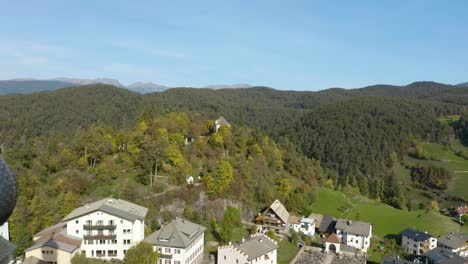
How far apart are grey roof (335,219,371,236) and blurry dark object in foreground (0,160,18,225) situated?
175ft

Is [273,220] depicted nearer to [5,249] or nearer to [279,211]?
[279,211]

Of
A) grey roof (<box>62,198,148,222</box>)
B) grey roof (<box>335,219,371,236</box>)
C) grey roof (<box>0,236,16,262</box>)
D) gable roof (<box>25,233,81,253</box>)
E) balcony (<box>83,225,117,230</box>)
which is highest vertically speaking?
grey roof (<box>0,236,16,262</box>)

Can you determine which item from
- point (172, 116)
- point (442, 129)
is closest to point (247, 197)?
point (172, 116)

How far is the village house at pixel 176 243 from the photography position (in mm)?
36312

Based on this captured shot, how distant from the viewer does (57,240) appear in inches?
1324

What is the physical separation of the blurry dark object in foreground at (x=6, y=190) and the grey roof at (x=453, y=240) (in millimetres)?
60093

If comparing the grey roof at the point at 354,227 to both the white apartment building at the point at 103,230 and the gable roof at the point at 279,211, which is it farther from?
the white apartment building at the point at 103,230

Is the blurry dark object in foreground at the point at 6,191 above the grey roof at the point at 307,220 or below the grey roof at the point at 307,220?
above

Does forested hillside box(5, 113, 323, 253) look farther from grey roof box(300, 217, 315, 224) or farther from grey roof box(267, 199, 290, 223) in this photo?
grey roof box(300, 217, 315, 224)

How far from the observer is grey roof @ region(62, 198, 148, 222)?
36000 mm

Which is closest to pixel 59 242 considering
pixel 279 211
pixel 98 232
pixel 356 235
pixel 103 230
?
pixel 98 232

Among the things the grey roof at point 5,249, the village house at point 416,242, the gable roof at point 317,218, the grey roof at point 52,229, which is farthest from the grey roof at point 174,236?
the village house at point 416,242

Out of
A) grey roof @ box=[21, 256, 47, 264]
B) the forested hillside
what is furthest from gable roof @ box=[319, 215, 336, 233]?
grey roof @ box=[21, 256, 47, 264]

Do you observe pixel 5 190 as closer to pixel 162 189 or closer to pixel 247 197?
pixel 162 189
